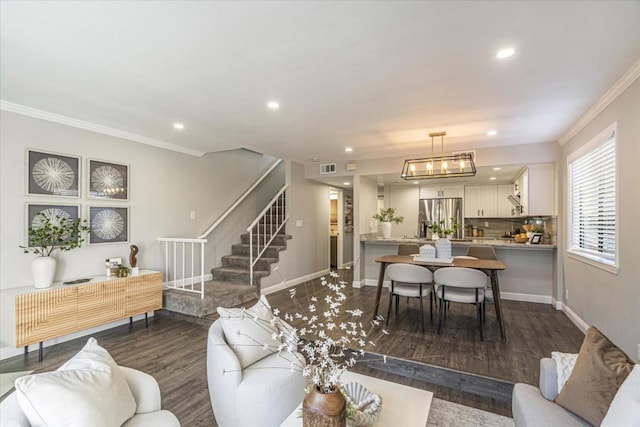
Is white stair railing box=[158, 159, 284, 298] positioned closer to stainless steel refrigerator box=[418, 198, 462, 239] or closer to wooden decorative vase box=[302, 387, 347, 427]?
wooden decorative vase box=[302, 387, 347, 427]

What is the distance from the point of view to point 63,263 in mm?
3561

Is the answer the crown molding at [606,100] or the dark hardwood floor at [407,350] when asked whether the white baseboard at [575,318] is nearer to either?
the dark hardwood floor at [407,350]

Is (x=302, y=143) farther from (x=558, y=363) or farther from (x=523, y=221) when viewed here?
(x=523, y=221)

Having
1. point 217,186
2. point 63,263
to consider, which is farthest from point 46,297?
point 217,186

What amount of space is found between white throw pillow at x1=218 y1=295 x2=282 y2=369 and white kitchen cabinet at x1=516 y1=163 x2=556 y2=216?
14.9 feet

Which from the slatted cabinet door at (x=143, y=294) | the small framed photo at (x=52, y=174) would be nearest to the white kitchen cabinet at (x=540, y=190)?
the slatted cabinet door at (x=143, y=294)

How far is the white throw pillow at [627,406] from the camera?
1104 millimetres

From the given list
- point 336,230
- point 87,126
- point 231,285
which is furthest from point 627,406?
point 336,230

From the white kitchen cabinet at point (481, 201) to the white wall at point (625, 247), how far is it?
11.6ft

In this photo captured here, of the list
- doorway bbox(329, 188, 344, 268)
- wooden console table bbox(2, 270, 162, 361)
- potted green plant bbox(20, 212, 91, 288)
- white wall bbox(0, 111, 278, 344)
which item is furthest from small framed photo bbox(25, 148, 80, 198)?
doorway bbox(329, 188, 344, 268)

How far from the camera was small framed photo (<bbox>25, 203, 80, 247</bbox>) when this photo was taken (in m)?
3.28

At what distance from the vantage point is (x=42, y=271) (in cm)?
316

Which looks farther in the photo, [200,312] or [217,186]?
[217,186]

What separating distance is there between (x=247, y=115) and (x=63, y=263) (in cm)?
276
